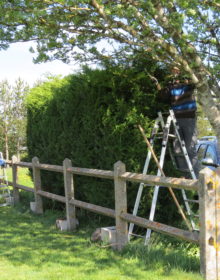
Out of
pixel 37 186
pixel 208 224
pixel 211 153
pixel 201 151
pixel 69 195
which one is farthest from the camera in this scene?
pixel 37 186

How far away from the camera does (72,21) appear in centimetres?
517

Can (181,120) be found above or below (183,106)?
below

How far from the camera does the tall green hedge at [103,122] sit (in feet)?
19.3

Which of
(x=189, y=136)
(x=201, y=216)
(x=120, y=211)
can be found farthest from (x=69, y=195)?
(x=201, y=216)

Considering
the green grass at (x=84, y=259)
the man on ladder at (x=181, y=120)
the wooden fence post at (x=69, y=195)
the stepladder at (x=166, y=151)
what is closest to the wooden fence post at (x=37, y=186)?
the wooden fence post at (x=69, y=195)

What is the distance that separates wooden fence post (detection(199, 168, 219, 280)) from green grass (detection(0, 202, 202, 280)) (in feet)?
0.55

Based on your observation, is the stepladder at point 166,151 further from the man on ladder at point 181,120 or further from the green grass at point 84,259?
the green grass at point 84,259

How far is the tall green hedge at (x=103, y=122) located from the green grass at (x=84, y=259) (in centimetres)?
97

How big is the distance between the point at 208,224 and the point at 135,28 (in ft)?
8.69

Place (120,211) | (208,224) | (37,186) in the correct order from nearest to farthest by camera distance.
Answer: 1. (208,224)
2. (120,211)
3. (37,186)

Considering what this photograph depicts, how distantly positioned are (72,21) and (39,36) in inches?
22.2

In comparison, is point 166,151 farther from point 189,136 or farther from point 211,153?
point 211,153

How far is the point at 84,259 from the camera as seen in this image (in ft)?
16.1

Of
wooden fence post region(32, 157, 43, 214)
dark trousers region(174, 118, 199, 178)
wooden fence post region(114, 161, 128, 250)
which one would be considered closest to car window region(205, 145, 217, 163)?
dark trousers region(174, 118, 199, 178)
